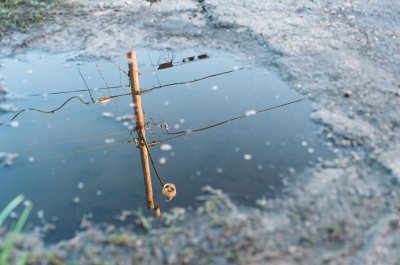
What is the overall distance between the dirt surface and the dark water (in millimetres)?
190

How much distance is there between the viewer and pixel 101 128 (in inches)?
116

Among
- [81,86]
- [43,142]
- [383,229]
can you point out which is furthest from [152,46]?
[383,229]

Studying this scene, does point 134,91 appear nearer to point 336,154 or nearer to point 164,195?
point 164,195

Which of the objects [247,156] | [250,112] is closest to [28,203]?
[247,156]

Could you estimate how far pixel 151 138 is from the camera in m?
2.87

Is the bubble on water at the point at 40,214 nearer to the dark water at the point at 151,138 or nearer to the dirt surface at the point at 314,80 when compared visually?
the dark water at the point at 151,138

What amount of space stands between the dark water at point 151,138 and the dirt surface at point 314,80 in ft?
0.62

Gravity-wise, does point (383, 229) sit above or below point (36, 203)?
above

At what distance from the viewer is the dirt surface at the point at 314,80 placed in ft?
6.66

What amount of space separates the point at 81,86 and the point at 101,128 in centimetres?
64

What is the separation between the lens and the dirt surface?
6.66 ft

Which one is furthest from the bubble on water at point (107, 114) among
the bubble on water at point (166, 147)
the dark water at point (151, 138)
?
the bubble on water at point (166, 147)

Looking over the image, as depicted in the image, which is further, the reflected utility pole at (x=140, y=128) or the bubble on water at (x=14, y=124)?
the bubble on water at (x=14, y=124)

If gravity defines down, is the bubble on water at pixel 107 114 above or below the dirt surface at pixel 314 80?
below
